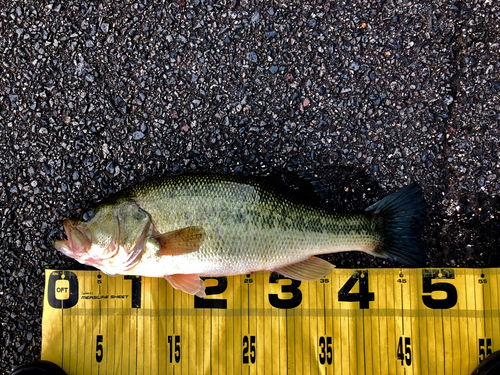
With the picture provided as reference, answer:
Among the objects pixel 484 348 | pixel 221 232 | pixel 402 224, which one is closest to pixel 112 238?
pixel 221 232

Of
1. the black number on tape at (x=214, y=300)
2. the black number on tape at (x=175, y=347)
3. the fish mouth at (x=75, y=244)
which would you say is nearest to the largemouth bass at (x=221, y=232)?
the fish mouth at (x=75, y=244)

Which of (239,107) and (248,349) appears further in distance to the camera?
(239,107)

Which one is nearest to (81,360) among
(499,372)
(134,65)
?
(134,65)

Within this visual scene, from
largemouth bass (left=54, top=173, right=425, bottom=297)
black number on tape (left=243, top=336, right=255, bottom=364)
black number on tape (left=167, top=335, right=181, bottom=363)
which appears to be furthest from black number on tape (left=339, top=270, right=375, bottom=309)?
black number on tape (left=167, top=335, right=181, bottom=363)

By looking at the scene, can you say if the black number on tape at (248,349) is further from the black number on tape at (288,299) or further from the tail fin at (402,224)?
the tail fin at (402,224)

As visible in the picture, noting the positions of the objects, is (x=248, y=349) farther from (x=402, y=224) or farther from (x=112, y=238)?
(x=402, y=224)

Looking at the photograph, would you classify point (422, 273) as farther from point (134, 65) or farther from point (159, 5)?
point (159, 5)
